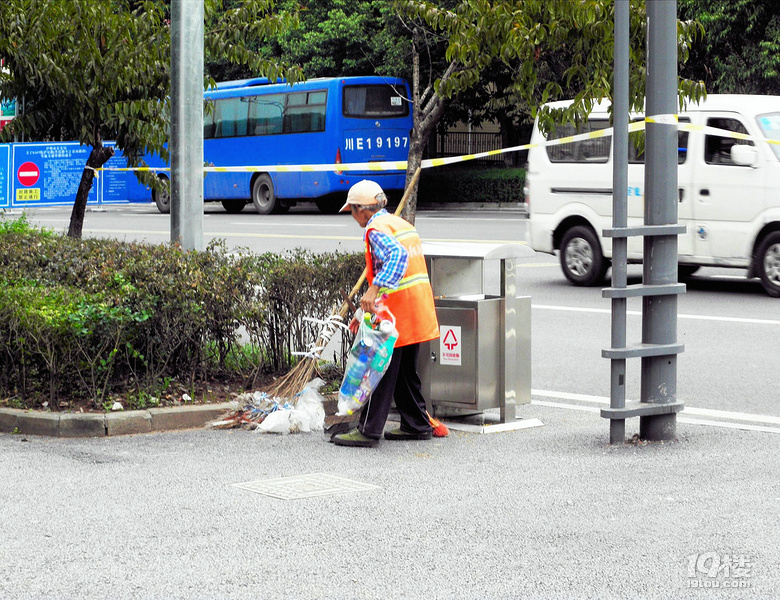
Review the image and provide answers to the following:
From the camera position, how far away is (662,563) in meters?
4.68

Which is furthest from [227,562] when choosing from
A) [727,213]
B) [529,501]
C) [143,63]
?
[727,213]

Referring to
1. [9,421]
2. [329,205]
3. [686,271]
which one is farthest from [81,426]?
[329,205]

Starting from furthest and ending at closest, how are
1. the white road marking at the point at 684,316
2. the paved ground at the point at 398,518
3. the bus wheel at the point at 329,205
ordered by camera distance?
1. the bus wheel at the point at 329,205
2. the white road marking at the point at 684,316
3. the paved ground at the point at 398,518

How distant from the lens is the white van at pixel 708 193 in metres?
13.1

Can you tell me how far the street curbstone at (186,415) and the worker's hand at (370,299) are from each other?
1261 millimetres

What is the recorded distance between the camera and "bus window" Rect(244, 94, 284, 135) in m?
32.4

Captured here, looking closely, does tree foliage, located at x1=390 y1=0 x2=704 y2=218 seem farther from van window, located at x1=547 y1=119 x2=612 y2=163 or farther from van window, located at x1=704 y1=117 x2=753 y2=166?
van window, located at x1=547 y1=119 x2=612 y2=163

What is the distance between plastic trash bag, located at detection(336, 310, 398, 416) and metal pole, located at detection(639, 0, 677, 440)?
4.71 feet

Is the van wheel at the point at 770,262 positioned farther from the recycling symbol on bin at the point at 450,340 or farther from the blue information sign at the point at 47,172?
the blue information sign at the point at 47,172

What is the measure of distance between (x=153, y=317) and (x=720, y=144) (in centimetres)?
806

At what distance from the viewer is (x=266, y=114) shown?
3259cm

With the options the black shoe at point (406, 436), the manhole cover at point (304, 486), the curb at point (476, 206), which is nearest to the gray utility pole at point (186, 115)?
the black shoe at point (406, 436)

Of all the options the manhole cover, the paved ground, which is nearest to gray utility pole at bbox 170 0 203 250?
the paved ground

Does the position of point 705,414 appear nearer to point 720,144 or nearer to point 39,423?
point 39,423
